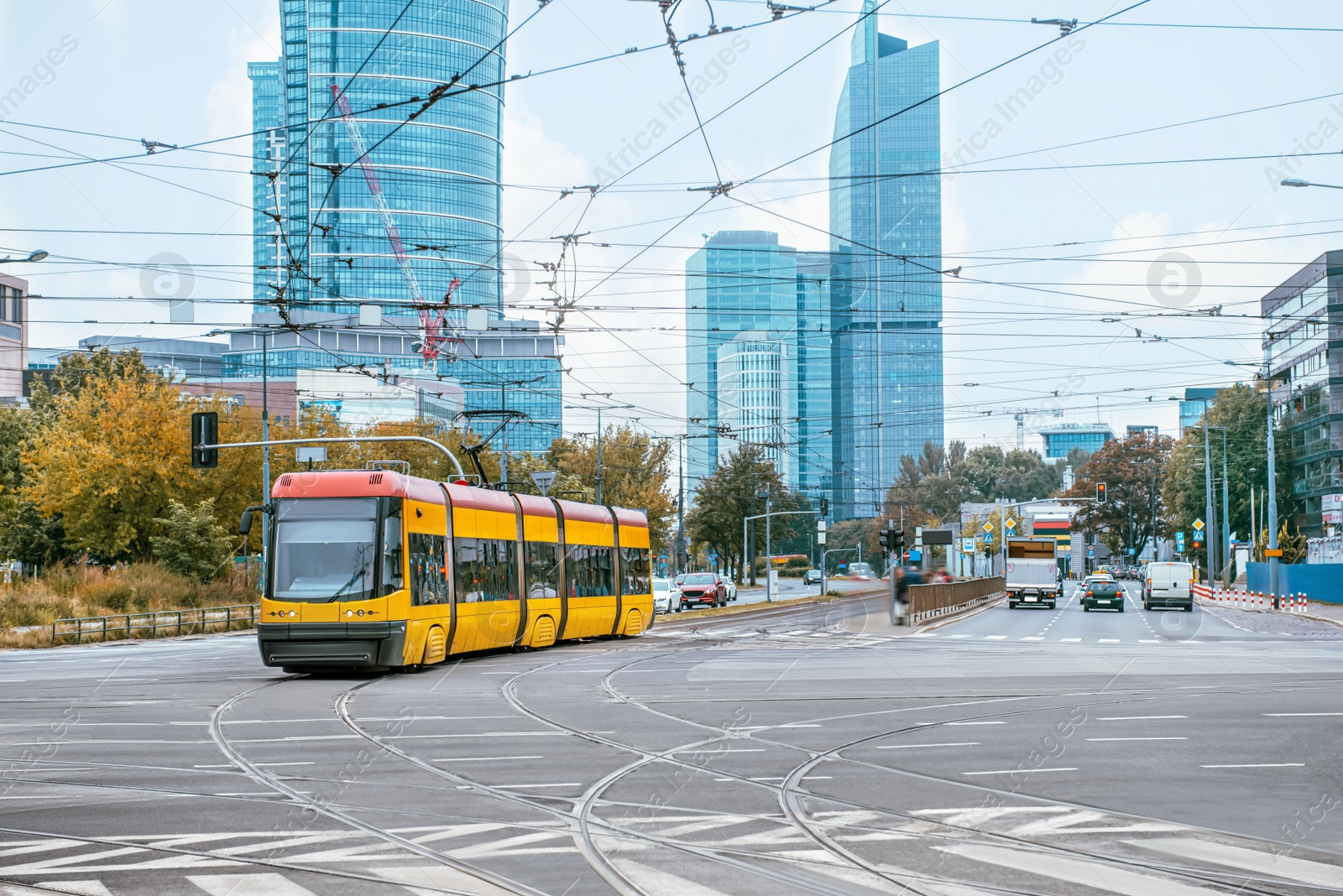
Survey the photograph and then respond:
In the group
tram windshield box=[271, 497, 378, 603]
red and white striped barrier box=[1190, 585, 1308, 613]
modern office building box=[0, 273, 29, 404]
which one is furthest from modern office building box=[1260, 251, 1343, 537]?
modern office building box=[0, 273, 29, 404]

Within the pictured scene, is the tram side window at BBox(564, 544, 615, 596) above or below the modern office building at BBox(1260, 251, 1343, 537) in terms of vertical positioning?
below

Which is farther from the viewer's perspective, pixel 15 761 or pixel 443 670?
pixel 443 670

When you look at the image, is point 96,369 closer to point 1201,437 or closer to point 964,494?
point 1201,437

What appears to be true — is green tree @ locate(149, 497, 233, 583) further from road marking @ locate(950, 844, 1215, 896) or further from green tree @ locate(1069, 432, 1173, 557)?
green tree @ locate(1069, 432, 1173, 557)

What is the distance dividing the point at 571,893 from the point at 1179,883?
3.18 m

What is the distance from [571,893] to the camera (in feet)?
23.8

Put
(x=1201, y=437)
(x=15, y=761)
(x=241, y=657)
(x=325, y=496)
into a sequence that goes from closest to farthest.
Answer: (x=15, y=761)
(x=325, y=496)
(x=241, y=657)
(x=1201, y=437)

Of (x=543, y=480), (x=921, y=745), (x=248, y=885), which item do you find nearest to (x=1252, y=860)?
(x=921, y=745)

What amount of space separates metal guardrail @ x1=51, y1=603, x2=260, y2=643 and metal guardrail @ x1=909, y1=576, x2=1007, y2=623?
1885cm

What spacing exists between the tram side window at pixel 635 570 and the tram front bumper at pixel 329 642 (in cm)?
1321

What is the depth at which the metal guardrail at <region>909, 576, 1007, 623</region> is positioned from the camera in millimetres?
41781

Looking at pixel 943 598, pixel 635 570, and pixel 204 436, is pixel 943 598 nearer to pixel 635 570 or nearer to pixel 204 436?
pixel 635 570

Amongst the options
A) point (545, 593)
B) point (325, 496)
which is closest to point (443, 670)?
point (325, 496)

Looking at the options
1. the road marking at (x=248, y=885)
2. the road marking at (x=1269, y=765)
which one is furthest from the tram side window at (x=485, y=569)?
the road marking at (x=248, y=885)
